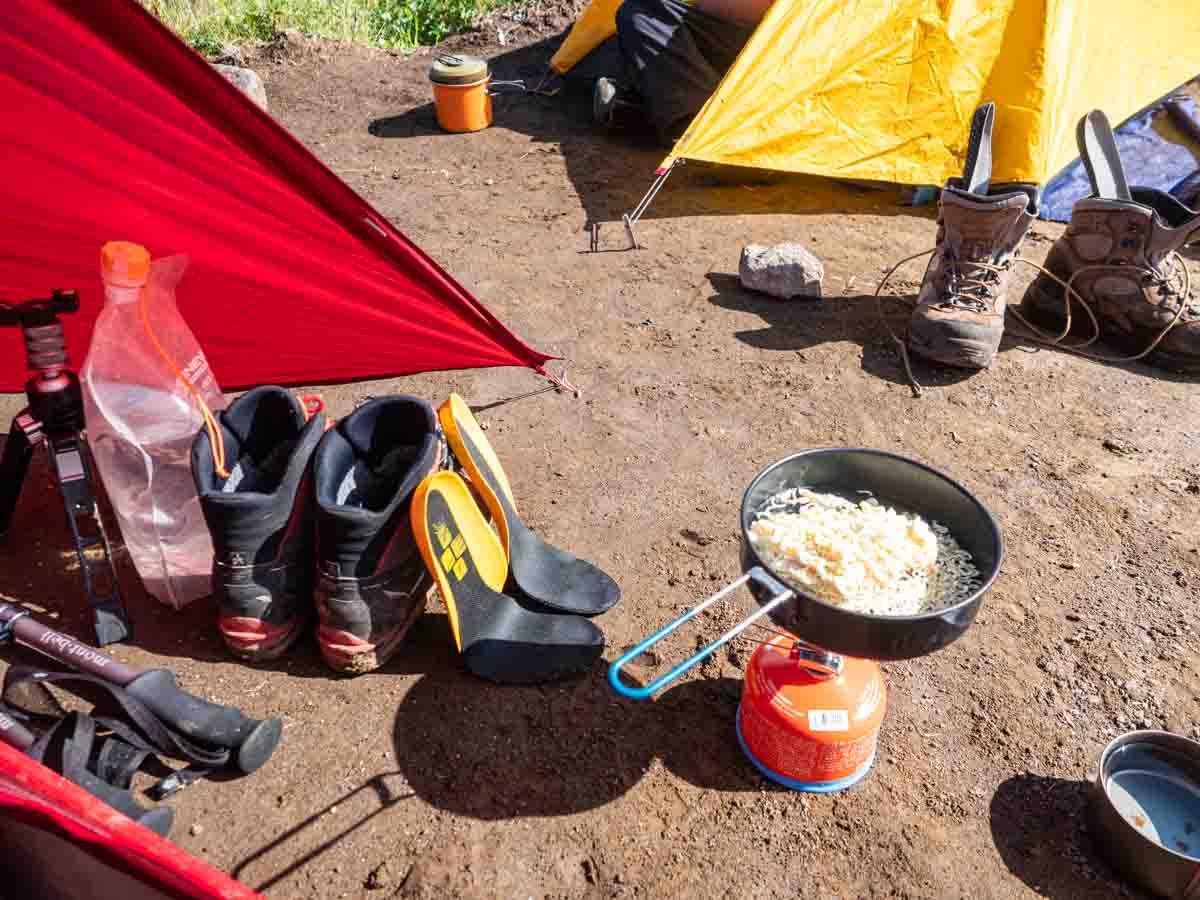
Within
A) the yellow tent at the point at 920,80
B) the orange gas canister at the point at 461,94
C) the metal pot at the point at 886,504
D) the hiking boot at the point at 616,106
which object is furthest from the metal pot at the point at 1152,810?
the orange gas canister at the point at 461,94

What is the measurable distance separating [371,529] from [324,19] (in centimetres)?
712

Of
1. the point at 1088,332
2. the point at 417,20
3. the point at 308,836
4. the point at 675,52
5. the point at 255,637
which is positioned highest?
the point at 675,52

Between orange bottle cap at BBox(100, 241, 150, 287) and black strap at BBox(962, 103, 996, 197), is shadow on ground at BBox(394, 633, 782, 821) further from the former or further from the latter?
black strap at BBox(962, 103, 996, 197)

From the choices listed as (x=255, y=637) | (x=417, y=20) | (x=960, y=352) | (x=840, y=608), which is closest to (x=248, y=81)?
(x=417, y=20)

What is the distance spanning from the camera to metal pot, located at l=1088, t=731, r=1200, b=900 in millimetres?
1795

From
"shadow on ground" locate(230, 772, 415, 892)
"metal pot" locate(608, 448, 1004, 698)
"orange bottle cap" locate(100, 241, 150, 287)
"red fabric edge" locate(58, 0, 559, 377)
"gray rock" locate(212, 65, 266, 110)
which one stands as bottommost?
"shadow on ground" locate(230, 772, 415, 892)

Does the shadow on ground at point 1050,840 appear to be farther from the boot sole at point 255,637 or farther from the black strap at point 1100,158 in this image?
the black strap at point 1100,158

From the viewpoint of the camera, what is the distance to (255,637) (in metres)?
2.25

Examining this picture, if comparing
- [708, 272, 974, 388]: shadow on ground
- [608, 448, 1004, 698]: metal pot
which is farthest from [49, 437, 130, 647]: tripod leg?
[708, 272, 974, 388]: shadow on ground

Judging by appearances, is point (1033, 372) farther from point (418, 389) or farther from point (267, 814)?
point (267, 814)

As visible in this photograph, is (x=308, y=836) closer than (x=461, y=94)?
Yes

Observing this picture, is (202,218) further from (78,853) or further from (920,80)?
(920,80)

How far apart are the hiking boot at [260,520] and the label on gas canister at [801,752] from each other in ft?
3.65

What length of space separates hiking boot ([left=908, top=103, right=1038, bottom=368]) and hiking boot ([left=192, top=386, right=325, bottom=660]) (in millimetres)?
2352
